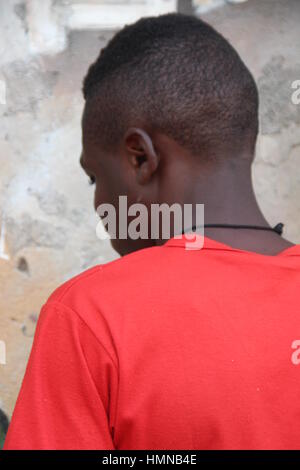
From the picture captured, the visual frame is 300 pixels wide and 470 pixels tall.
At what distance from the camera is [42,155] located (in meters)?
1.82

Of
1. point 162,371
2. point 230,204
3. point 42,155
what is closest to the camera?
point 162,371

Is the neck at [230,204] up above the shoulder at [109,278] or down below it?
above

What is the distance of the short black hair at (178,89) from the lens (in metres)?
1.16

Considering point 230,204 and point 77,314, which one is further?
point 230,204

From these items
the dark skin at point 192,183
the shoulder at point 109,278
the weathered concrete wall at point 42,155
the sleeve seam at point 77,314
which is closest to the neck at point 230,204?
the dark skin at point 192,183

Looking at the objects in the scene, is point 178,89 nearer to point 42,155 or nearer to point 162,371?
point 162,371

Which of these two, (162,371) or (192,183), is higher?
(192,183)

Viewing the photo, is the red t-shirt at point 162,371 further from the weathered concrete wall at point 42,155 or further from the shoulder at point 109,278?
the weathered concrete wall at point 42,155

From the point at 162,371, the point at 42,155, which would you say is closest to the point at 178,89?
the point at 162,371

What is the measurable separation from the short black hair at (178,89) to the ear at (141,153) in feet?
0.08

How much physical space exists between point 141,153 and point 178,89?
13cm

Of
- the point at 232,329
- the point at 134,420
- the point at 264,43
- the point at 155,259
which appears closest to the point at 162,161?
the point at 155,259

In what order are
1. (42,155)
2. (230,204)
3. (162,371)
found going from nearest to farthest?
(162,371) < (230,204) < (42,155)

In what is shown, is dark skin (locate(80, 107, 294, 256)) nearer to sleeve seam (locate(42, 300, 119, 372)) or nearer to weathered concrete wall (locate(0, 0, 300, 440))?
sleeve seam (locate(42, 300, 119, 372))
